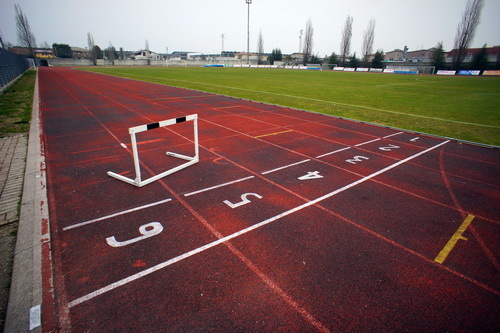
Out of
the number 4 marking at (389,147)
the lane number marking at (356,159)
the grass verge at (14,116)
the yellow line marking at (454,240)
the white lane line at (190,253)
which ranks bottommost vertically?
the yellow line marking at (454,240)

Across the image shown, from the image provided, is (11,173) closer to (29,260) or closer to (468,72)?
(29,260)

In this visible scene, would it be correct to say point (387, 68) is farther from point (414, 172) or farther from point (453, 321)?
point (453, 321)

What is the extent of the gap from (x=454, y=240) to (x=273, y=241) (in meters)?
3.16

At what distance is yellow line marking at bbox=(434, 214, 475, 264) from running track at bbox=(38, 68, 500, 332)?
28mm

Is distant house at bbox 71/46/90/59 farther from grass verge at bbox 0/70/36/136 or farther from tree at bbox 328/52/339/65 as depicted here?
grass verge at bbox 0/70/36/136

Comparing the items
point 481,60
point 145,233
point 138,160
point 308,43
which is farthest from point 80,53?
point 145,233

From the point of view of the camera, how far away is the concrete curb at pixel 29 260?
292 centimetres

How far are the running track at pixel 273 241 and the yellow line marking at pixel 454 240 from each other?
0.09 ft

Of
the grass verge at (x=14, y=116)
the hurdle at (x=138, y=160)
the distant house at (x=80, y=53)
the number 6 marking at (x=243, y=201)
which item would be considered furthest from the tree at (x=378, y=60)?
the distant house at (x=80, y=53)

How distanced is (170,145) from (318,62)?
94.5 metres

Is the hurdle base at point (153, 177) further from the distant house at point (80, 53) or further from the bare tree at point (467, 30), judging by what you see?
the distant house at point (80, 53)

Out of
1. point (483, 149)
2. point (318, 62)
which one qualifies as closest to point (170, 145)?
point (483, 149)

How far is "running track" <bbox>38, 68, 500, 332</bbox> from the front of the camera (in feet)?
10.2

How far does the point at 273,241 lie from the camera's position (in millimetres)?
4324
